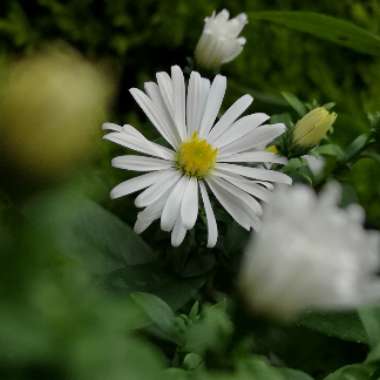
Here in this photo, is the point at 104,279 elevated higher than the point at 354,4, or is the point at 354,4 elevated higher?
the point at 354,4

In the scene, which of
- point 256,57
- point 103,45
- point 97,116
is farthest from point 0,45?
point 97,116

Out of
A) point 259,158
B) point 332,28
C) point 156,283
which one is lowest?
point 156,283

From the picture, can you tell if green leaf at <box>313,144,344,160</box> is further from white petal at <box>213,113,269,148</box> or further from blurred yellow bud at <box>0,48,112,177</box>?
blurred yellow bud at <box>0,48,112,177</box>

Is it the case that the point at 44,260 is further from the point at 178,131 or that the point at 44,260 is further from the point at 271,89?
the point at 271,89

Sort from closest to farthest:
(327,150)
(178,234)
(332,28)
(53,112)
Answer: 1. (53,112)
2. (178,234)
3. (327,150)
4. (332,28)

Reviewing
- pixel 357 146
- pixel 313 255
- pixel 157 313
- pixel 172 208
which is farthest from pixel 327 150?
pixel 313 255

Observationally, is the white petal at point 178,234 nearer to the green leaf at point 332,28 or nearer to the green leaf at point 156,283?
the green leaf at point 156,283

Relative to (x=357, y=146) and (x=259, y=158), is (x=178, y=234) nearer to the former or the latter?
(x=259, y=158)
